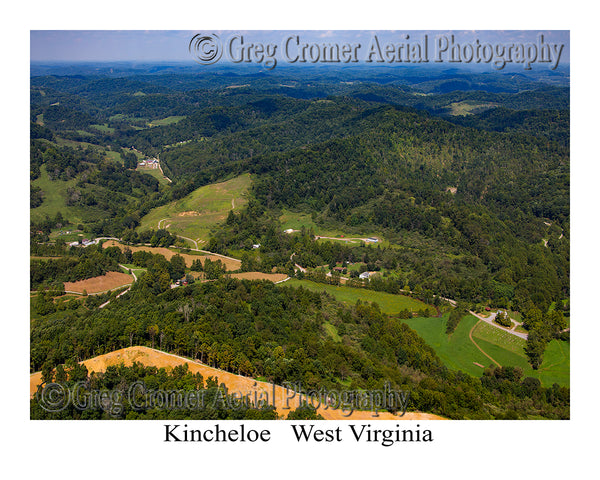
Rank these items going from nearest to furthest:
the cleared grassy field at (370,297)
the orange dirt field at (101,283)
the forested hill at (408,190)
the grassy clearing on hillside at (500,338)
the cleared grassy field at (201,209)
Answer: the grassy clearing on hillside at (500,338), the cleared grassy field at (370,297), the orange dirt field at (101,283), the forested hill at (408,190), the cleared grassy field at (201,209)

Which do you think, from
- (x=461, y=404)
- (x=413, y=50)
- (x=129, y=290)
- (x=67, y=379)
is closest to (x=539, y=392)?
(x=461, y=404)

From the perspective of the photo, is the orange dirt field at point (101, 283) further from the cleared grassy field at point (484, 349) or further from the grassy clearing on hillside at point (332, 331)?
the cleared grassy field at point (484, 349)

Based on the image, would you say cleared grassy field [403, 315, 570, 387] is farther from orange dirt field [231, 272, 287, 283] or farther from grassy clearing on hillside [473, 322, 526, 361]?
orange dirt field [231, 272, 287, 283]

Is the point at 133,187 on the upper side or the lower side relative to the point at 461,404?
upper

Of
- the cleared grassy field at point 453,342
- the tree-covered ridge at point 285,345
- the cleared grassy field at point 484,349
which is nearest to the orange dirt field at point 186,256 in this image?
the tree-covered ridge at point 285,345

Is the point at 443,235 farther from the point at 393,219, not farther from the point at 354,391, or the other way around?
the point at 354,391

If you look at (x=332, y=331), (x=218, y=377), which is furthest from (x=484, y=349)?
(x=218, y=377)
